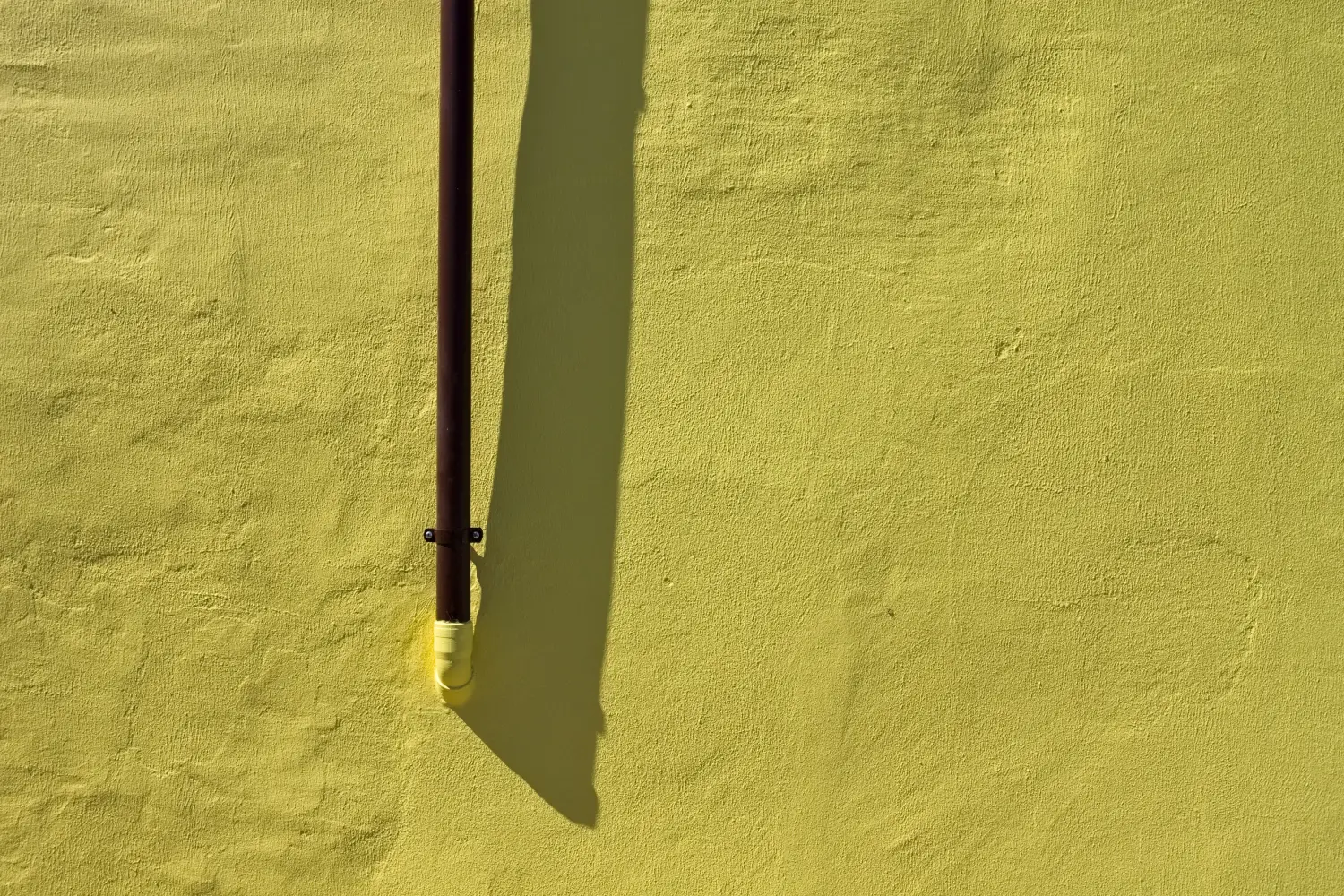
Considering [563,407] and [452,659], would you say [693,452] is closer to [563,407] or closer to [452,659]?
[563,407]

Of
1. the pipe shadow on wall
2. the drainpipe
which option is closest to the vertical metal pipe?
the drainpipe

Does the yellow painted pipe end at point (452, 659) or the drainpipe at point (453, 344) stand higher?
the drainpipe at point (453, 344)

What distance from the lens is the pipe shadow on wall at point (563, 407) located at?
242cm

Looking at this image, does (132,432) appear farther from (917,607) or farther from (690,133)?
(917,607)

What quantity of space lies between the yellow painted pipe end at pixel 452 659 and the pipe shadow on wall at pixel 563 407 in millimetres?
50

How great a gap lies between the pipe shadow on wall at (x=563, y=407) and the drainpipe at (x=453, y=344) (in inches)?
3.7

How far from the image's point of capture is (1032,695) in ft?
7.86

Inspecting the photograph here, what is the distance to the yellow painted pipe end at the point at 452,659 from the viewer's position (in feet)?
7.61

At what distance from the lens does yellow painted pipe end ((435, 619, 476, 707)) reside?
232 centimetres

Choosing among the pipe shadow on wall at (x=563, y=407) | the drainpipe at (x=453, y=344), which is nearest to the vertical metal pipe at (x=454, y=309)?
the drainpipe at (x=453, y=344)

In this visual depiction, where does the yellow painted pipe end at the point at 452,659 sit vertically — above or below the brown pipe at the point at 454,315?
below

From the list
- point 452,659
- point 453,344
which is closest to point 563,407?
point 453,344

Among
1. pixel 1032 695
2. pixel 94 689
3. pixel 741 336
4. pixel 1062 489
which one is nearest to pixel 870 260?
pixel 741 336

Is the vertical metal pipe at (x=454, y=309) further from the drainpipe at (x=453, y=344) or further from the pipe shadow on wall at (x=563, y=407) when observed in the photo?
the pipe shadow on wall at (x=563, y=407)
